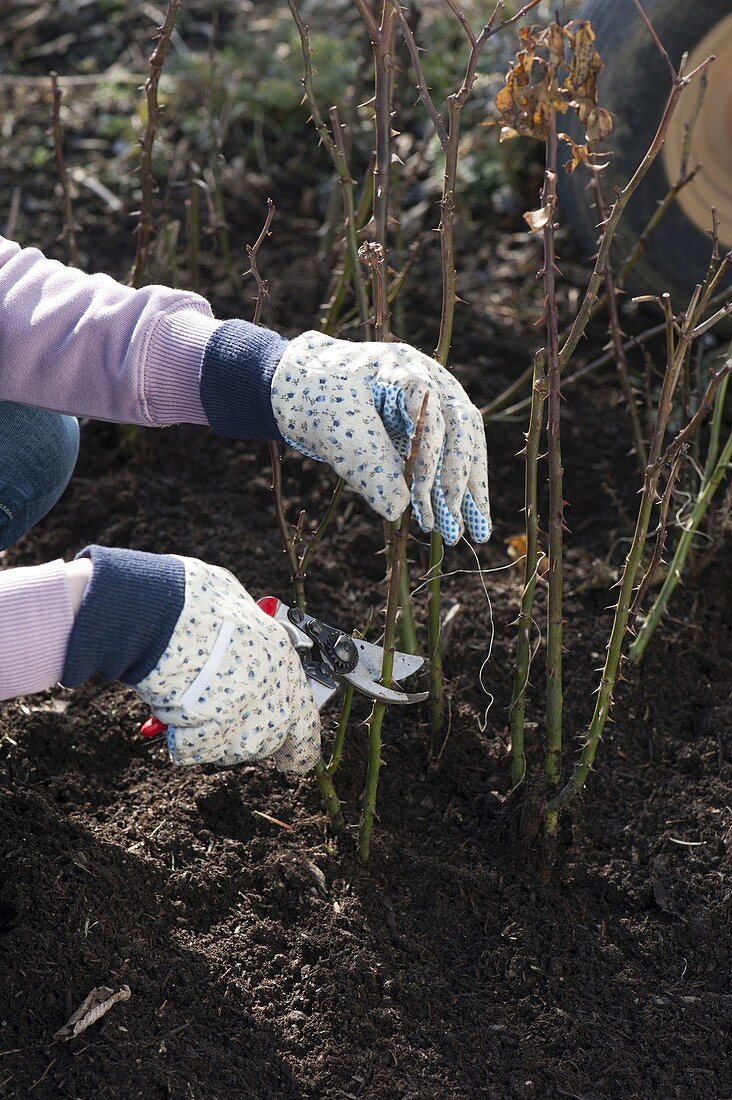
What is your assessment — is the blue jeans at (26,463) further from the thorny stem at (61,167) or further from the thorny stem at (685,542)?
the thorny stem at (685,542)

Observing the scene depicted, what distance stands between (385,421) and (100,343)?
0.44 meters

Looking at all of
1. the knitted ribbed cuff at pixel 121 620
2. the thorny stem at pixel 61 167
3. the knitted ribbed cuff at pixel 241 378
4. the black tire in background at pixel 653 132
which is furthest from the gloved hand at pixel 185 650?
the black tire in background at pixel 653 132

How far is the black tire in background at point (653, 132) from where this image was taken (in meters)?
2.55

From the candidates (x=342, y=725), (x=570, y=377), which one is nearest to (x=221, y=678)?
(x=342, y=725)

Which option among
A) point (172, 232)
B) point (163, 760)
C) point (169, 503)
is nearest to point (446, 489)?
point (163, 760)

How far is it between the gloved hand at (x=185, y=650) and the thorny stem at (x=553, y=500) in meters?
0.39

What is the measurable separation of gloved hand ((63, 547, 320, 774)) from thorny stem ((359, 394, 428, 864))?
0.49ft

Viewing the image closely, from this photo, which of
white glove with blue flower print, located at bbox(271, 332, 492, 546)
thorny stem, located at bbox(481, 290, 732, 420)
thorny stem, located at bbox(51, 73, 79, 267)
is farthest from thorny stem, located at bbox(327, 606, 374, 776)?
thorny stem, located at bbox(51, 73, 79, 267)

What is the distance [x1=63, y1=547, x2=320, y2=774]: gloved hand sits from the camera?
4.38 ft

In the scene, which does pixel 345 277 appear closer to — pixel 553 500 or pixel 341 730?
pixel 553 500

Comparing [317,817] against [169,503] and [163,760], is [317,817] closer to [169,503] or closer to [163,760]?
[163,760]

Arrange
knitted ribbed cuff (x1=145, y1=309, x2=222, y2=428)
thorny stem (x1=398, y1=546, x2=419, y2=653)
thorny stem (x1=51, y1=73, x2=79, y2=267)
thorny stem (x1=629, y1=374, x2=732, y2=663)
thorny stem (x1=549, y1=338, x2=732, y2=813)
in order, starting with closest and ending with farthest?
thorny stem (x1=549, y1=338, x2=732, y2=813)
knitted ribbed cuff (x1=145, y1=309, x2=222, y2=428)
thorny stem (x1=398, y1=546, x2=419, y2=653)
thorny stem (x1=629, y1=374, x2=732, y2=663)
thorny stem (x1=51, y1=73, x2=79, y2=267)

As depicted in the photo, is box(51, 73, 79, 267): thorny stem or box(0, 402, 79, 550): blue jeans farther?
box(51, 73, 79, 267): thorny stem

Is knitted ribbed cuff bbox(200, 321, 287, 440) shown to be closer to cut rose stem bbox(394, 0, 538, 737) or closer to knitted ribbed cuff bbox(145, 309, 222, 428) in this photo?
knitted ribbed cuff bbox(145, 309, 222, 428)
